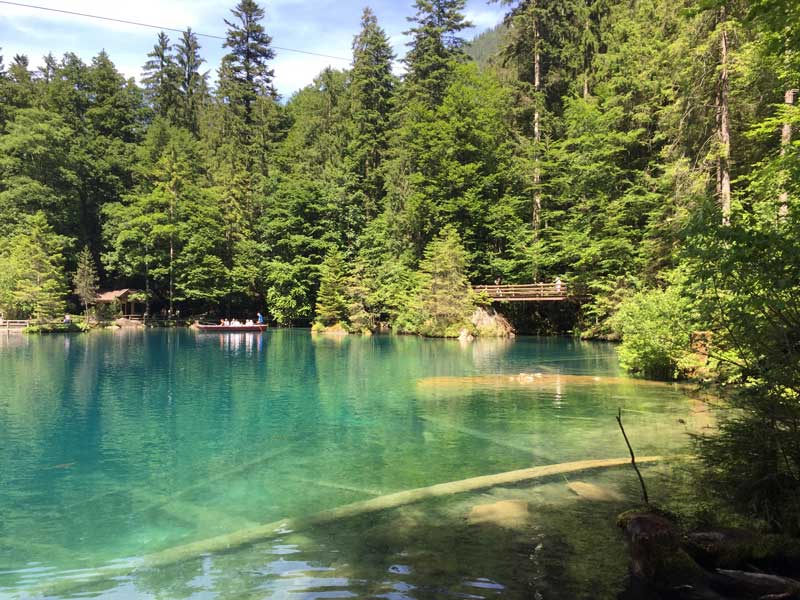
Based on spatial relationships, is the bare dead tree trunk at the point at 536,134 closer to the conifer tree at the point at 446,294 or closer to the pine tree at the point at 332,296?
the conifer tree at the point at 446,294

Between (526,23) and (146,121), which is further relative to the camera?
Result: (146,121)

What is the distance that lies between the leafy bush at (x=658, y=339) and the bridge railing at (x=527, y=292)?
55.8ft

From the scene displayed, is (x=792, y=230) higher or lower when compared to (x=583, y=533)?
higher

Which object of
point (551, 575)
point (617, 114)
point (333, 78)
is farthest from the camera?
point (333, 78)

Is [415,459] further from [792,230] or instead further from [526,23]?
[526,23]

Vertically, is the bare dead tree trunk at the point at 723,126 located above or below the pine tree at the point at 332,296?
above

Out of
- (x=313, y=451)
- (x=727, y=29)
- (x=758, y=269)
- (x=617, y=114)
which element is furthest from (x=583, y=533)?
(x=617, y=114)

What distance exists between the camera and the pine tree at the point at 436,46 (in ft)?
153

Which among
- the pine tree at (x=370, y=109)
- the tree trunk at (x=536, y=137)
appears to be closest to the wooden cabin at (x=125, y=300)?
the pine tree at (x=370, y=109)

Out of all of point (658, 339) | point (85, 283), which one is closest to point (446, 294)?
point (658, 339)

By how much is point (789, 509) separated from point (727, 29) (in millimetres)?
20909

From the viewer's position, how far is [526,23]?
4262cm

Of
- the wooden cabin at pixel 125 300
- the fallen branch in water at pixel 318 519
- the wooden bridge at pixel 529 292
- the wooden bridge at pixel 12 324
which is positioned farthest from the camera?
the wooden cabin at pixel 125 300

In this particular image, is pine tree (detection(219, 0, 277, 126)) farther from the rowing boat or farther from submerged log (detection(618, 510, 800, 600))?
submerged log (detection(618, 510, 800, 600))
